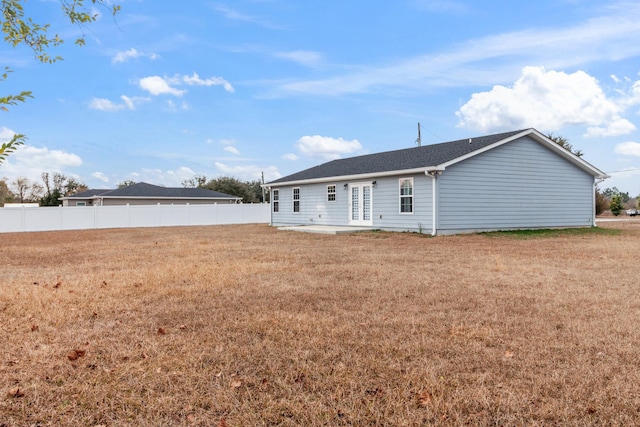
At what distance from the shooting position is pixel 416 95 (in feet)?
62.9

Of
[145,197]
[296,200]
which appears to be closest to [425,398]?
[296,200]

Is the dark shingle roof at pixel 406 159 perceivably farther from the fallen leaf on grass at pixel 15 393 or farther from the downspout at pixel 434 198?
the fallen leaf on grass at pixel 15 393

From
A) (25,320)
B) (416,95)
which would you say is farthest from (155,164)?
(25,320)

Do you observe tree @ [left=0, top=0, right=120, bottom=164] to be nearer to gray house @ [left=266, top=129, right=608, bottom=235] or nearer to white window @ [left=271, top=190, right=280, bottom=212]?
gray house @ [left=266, top=129, right=608, bottom=235]

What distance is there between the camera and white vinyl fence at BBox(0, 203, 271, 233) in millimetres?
25047

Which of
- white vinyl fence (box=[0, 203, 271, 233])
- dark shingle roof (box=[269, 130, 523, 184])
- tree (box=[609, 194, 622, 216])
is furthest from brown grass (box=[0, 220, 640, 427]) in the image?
tree (box=[609, 194, 622, 216])

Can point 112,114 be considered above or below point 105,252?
above

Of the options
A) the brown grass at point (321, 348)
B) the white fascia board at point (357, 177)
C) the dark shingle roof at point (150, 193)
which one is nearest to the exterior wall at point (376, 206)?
the white fascia board at point (357, 177)

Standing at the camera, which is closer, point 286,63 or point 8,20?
point 8,20

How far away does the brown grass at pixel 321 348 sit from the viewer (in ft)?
8.73

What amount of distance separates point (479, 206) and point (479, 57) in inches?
223

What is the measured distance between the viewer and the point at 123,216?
27.8m

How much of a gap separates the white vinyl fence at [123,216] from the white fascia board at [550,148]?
19.0m

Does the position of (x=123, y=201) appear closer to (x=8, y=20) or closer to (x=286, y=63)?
(x=286, y=63)
